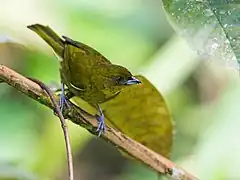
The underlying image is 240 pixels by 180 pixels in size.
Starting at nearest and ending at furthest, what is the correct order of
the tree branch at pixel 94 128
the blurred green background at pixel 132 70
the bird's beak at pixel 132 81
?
the tree branch at pixel 94 128 < the bird's beak at pixel 132 81 < the blurred green background at pixel 132 70

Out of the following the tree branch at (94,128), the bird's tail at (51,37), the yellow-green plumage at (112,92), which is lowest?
the tree branch at (94,128)

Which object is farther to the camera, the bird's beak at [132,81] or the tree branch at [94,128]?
the bird's beak at [132,81]

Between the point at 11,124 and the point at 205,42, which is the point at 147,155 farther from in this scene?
the point at 11,124

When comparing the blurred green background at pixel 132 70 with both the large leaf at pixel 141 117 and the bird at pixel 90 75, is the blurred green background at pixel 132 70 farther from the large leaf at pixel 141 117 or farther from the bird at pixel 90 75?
the bird at pixel 90 75

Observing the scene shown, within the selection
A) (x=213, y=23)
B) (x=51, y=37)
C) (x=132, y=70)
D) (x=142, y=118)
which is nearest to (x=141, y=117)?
(x=142, y=118)

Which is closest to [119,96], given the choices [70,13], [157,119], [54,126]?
[157,119]

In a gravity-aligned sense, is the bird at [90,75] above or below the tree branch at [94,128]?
above

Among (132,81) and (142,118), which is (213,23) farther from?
(142,118)

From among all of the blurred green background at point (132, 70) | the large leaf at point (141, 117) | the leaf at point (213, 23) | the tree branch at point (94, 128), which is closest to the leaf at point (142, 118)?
the large leaf at point (141, 117)

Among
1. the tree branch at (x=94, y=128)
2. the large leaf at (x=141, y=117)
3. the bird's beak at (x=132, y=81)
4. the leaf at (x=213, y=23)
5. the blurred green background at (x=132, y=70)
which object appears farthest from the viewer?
the blurred green background at (x=132, y=70)
